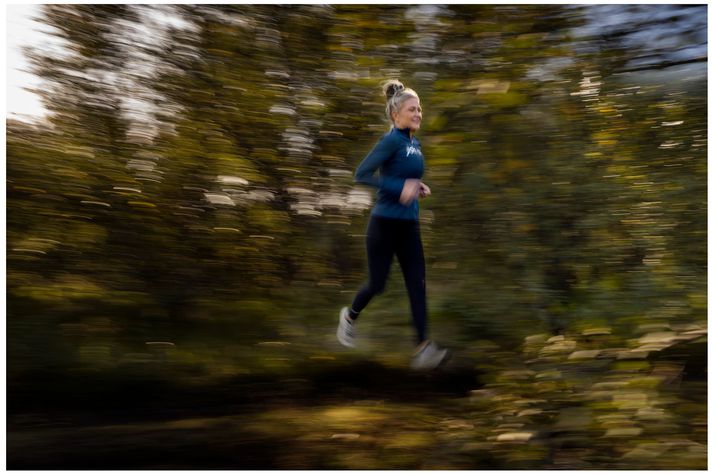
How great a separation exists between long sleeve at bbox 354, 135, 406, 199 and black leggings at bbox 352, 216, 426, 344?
0.19 meters

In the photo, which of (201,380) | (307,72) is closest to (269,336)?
(201,380)

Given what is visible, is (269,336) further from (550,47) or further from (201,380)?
(550,47)

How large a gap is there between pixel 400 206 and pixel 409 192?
0.42ft

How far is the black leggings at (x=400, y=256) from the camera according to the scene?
11.2 ft

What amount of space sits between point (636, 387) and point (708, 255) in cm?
104

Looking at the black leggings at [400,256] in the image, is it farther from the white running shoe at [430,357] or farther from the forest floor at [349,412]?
the forest floor at [349,412]

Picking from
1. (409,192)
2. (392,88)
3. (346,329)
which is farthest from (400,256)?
(392,88)

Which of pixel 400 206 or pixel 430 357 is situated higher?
pixel 400 206

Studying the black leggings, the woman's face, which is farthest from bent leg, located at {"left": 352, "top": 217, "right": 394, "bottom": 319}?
the woman's face

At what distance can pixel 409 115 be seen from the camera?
11.0 feet

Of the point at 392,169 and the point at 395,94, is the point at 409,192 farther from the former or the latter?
the point at 395,94

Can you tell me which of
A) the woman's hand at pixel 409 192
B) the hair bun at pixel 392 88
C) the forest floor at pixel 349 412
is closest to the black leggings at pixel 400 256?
the woman's hand at pixel 409 192

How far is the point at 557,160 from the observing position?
349 centimetres

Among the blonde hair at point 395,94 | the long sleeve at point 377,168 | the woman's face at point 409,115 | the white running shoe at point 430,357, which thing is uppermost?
the blonde hair at point 395,94
